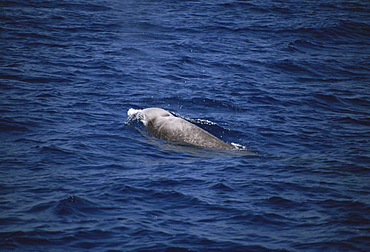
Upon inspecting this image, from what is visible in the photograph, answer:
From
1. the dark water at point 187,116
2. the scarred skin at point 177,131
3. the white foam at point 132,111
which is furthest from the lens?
the white foam at point 132,111

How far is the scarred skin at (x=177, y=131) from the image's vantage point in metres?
13.7

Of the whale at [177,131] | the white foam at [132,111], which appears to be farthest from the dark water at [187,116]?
Answer: the whale at [177,131]

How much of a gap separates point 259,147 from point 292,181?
2.64m

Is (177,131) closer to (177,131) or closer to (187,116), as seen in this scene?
(177,131)

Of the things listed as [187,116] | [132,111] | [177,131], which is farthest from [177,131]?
[132,111]

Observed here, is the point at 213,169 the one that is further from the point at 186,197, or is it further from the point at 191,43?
the point at 191,43

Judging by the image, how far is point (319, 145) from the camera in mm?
13906

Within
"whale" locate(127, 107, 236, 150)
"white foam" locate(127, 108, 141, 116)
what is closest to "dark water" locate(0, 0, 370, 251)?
"white foam" locate(127, 108, 141, 116)

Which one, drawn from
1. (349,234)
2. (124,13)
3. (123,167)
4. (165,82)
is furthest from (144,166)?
(124,13)

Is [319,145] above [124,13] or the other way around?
the other way around

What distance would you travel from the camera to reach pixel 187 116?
16.3 metres

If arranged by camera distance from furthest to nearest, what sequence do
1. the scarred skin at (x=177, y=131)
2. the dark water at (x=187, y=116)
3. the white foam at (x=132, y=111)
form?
the white foam at (x=132, y=111) → the scarred skin at (x=177, y=131) → the dark water at (x=187, y=116)

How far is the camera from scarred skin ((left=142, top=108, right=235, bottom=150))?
1373 cm

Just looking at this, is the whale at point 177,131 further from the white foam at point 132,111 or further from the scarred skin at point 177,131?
the white foam at point 132,111
